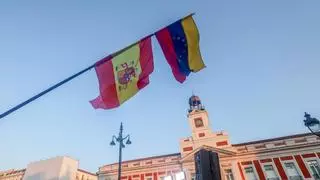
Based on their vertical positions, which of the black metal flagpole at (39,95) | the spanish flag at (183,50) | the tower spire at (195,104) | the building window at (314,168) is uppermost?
the tower spire at (195,104)

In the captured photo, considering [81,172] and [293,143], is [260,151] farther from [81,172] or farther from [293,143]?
[81,172]

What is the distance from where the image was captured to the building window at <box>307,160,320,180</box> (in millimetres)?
27672

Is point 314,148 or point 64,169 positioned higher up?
point 64,169

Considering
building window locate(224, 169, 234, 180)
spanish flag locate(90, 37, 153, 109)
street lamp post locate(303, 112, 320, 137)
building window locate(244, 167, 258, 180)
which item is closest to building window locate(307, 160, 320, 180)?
building window locate(244, 167, 258, 180)

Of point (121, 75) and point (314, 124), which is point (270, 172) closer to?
point (314, 124)

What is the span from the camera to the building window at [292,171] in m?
28.1

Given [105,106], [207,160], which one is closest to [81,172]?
[105,106]

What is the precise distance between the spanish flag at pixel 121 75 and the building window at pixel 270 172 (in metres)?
27.9

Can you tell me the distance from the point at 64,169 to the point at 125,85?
1822 inches

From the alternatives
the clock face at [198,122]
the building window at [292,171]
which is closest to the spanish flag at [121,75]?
the building window at [292,171]

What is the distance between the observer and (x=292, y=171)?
28516 mm

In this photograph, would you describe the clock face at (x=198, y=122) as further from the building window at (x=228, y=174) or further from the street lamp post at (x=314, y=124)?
the street lamp post at (x=314, y=124)

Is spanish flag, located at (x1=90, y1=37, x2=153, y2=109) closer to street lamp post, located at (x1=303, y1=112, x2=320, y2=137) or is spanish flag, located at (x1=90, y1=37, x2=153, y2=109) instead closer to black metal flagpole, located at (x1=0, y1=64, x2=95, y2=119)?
black metal flagpole, located at (x1=0, y1=64, x2=95, y2=119)

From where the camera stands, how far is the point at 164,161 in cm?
3281
